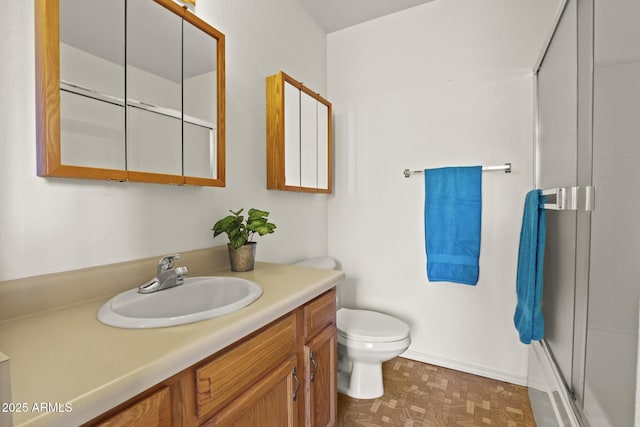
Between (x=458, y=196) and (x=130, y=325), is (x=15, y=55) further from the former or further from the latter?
(x=458, y=196)

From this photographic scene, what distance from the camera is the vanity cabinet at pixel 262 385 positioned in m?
0.61

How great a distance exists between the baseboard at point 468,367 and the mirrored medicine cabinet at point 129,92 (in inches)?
68.9

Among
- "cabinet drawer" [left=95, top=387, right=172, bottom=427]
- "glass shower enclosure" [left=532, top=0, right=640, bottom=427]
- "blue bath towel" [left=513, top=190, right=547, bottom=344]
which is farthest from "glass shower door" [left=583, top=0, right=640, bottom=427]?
"cabinet drawer" [left=95, top=387, right=172, bottom=427]

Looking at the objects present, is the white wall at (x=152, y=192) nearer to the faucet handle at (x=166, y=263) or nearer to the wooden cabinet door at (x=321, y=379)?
the faucet handle at (x=166, y=263)

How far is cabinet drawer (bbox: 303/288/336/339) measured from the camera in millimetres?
1080

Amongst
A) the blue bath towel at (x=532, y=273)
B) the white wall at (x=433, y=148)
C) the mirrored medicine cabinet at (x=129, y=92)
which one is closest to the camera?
the mirrored medicine cabinet at (x=129, y=92)

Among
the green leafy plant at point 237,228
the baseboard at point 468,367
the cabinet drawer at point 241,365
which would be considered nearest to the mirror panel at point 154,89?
the green leafy plant at point 237,228

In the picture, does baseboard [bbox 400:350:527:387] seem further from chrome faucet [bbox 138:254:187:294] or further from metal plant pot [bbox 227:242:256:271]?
chrome faucet [bbox 138:254:187:294]

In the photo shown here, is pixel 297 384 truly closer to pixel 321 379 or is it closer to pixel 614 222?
pixel 321 379

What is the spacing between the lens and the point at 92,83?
3.00 ft

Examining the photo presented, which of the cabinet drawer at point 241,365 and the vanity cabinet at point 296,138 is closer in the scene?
the cabinet drawer at point 241,365

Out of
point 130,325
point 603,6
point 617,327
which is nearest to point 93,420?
point 130,325

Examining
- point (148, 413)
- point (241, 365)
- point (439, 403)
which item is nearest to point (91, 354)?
point (148, 413)

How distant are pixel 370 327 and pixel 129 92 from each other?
1571mm
